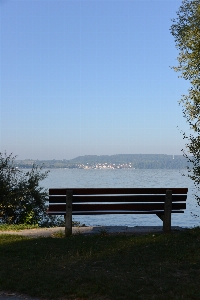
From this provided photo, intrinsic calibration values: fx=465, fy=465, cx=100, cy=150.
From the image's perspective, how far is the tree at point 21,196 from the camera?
15.3 m

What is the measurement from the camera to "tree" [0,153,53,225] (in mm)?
15297

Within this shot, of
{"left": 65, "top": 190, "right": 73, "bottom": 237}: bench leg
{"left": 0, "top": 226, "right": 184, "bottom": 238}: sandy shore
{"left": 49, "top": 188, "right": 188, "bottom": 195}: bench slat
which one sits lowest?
{"left": 0, "top": 226, "right": 184, "bottom": 238}: sandy shore

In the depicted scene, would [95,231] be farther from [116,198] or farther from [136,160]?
[136,160]

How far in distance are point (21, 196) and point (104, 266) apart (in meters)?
9.23

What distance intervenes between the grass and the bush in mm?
5908

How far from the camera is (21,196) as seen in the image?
15.6 m

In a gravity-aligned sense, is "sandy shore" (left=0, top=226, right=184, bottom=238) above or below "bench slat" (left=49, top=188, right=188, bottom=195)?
below

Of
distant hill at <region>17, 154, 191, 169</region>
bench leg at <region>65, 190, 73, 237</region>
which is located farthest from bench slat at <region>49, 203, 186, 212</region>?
distant hill at <region>17, 154, 191, 169</region>

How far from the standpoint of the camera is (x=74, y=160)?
176750 millimetres

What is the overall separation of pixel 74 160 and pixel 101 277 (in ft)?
561

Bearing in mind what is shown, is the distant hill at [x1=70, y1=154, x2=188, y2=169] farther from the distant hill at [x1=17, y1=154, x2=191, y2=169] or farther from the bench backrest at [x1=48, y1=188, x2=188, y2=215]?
the bench backrest at [x1=48, y1=188, x2=188, y2=215]

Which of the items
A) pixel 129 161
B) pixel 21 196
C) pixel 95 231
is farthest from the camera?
pixel 129 161

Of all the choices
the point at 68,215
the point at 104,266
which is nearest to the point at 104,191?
the point at 68,215

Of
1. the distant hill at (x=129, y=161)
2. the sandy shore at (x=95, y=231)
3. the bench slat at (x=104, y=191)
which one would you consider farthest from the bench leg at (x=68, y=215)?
the distant hill at (x=129, y=161)
